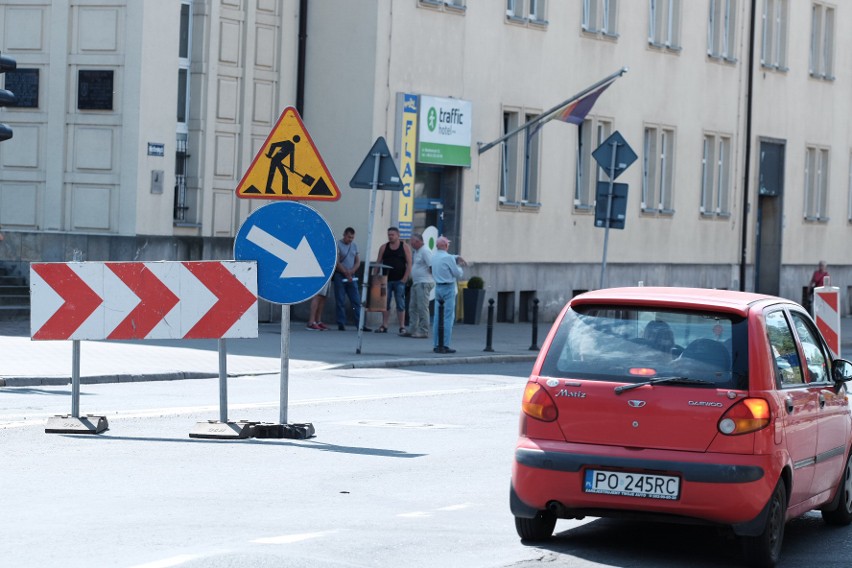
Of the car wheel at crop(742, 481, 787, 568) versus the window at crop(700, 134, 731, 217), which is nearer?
the car wheel at crop(742, 481, 787, 568)

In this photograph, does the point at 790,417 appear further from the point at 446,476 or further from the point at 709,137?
the point at 709,137

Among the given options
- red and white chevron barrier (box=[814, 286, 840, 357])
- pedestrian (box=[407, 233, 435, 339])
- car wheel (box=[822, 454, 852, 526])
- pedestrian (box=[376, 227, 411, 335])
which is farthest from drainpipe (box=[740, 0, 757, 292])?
car wheel (box=[822, 454, 852, 526])

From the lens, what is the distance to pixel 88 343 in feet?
81.7

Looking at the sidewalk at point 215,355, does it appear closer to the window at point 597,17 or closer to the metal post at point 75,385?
the metal post at point 75,385

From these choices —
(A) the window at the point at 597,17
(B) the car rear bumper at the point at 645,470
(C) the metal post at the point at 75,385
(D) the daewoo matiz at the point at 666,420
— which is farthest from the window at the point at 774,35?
(B) the car rear bumper at the point at 645,470

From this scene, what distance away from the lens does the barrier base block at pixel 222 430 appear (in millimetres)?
14102

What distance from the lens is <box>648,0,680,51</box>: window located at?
42.7 meters

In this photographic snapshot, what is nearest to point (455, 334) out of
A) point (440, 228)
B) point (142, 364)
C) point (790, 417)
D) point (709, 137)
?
point (440, 228)

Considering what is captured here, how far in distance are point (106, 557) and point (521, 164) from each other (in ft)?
98.1

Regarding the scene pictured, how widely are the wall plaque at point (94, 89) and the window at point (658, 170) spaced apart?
1644 cm

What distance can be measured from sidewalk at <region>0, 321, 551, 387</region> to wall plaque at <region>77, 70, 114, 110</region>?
13.8 feet

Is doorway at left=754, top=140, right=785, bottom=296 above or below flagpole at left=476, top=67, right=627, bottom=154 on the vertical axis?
below

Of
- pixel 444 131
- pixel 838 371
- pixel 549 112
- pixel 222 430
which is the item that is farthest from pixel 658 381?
pixel 549 112

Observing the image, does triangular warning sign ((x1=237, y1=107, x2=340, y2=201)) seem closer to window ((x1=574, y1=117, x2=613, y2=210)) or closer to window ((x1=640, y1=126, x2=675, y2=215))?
window ((x1=574, y1=117, x2=613, y2=210))
